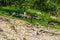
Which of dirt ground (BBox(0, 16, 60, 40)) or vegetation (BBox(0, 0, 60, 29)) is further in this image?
vegetation (BBox(0, 0, 60, 29))

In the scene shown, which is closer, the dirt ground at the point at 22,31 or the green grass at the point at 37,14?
the dirt ground at the point at 22,31

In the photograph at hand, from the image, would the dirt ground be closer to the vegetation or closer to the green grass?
the green grass

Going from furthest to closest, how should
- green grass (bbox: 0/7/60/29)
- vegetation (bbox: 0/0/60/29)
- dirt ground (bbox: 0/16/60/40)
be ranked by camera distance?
vegetation (bbox: 0/0/60/29) < green grass (bbox: 0/7/60/29) < dirt ground (bbox: 0/16/60/40)

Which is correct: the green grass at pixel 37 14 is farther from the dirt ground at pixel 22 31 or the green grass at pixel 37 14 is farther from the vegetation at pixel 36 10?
the dirt ground at pixel 22 31

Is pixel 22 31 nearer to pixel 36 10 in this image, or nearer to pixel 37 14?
pixel 37 14

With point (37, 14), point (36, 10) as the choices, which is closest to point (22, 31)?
point (37, 14)

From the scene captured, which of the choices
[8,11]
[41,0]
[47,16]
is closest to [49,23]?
[47,16]

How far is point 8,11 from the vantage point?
59.2ft

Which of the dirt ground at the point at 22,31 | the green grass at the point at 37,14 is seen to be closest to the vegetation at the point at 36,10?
the green grass at the point at 37,14

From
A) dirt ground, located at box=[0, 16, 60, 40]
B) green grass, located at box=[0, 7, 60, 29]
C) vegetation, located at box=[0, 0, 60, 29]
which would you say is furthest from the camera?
vegetation, located at box=[0, 0, 60, 29]

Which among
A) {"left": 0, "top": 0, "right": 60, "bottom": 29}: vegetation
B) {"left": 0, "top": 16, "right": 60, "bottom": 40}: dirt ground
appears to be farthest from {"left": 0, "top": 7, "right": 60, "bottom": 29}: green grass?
{"left": 0, "top": 16, "right": 60, "bottom": 40}: dirt ground

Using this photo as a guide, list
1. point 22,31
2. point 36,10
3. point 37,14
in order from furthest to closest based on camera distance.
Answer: point 36,10 < point 37,14 < point 22,31

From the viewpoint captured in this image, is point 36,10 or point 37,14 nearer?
point 37,14

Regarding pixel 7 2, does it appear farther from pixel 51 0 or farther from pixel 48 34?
pixel 48 34
